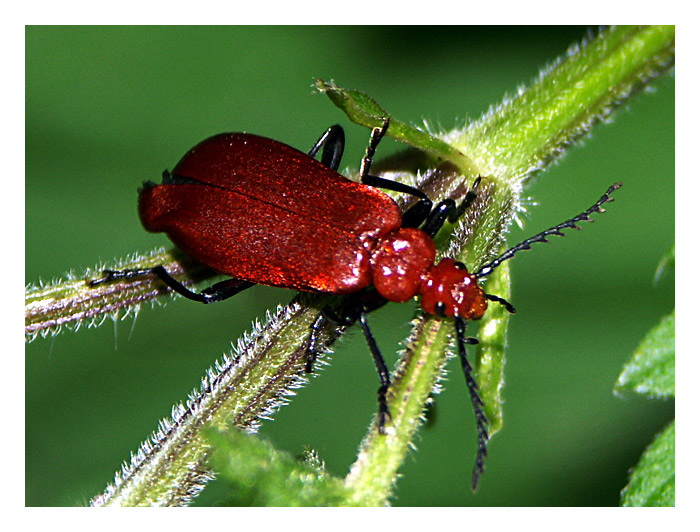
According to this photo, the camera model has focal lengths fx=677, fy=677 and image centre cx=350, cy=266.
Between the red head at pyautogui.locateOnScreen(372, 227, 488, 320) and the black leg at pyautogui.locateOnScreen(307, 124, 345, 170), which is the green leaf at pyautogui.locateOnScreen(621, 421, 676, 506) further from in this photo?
the black leg at pyautogui.locateOnScreen(307, 124, 345, 170)

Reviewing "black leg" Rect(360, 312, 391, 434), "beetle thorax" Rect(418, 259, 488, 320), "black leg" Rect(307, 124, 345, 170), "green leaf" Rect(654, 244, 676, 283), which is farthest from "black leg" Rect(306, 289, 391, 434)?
"green leaf" Rect(654, 244, 676, 283)

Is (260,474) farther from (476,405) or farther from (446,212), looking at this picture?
(446,212)

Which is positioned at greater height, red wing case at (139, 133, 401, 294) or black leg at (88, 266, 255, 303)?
red wing case at (139, 133, 401, 294)

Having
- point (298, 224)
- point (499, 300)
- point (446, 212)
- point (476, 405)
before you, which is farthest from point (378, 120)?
point (476, 405)

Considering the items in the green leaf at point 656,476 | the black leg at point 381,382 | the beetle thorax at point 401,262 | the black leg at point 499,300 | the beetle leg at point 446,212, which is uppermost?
the beetle leg at point 446,212

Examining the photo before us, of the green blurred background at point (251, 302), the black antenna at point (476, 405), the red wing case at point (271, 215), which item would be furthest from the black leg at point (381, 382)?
the green blurred background at point (251, 302)

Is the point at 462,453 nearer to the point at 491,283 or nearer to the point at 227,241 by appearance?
the point at 491,283

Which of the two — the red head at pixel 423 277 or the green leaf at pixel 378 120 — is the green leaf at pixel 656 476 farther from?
the green leaf at pixel 378 120
